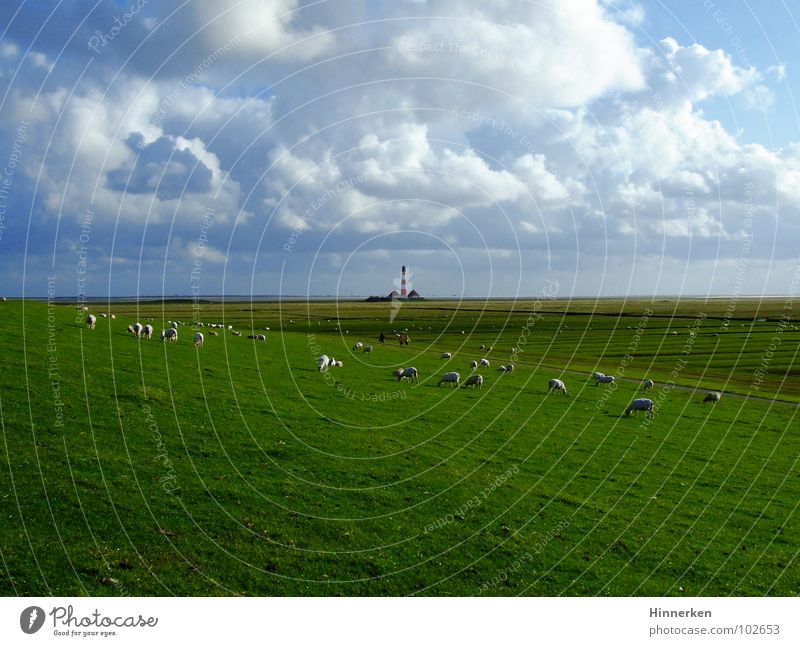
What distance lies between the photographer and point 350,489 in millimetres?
17828

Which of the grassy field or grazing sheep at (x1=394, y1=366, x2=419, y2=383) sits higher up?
grazing sheep at (x1=394, y1=366, x2=419, y2=383)

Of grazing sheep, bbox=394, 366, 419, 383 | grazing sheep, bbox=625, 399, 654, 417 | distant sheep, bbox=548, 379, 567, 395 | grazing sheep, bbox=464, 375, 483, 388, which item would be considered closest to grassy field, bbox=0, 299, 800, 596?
grazing sheep, bbox=625, 399, 654, 417

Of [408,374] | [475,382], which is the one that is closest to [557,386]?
[475,382]

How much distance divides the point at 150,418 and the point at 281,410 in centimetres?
604

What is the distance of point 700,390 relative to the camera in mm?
49906

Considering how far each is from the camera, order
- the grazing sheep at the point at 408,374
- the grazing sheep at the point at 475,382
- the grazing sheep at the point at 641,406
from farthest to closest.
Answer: the grazing sheep at the point at 408,374 < the grazing sheep at the point at 475,382 < the grazing sheep at the point at 641,406

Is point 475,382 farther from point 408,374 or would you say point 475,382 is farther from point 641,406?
point 641,406

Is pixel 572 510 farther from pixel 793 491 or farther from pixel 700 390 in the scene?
pixel 700 390

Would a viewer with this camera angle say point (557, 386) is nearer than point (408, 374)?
Yes

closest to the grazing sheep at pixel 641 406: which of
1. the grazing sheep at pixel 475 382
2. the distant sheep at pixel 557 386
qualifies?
the distant sheep at pixel 557 386

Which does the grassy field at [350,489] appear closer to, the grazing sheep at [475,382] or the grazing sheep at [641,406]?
the grazing sheep at [641,406]

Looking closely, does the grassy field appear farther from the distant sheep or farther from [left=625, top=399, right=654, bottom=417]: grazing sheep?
the distant sheep

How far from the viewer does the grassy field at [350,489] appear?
13.4 m

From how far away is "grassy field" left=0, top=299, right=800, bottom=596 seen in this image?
1341 cm
